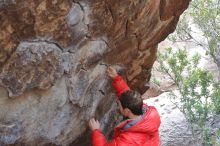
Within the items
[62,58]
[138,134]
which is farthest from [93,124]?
[62,58]

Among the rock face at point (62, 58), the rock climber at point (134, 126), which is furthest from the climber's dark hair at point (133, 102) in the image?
the rock face at point (62, 58)

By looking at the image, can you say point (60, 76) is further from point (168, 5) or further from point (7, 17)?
point (168, 5)

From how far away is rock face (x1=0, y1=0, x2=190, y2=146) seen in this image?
2.94m

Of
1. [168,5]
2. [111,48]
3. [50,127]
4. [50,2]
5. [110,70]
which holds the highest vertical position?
[50,2]

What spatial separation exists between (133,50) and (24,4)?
1.96m

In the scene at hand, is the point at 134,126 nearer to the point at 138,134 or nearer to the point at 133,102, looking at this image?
the point at 138,134

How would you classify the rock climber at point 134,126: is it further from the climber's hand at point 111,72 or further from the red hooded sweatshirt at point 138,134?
the climber's hand at point 111,72

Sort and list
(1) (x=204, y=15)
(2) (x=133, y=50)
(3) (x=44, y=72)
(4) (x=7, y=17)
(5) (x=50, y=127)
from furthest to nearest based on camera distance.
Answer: (1) (x=204, y=15)
(2) (x=133, y=50)
(5) (x=50, y=127)
(3) (x=44, y=72)
(4) (x=7, y=17)

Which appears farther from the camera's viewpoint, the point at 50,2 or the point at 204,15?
the point at 204,15

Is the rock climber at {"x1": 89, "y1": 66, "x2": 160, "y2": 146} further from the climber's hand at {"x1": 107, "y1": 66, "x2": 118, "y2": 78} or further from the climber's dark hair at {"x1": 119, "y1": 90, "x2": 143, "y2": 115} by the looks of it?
the climber's hand at {"x1": 107, "y1": 66, "x2": 118, "y2": 78}

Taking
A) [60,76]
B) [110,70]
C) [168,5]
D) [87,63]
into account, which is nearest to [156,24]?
[168,5]

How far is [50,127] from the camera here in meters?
3.65

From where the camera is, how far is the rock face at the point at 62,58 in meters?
2.94

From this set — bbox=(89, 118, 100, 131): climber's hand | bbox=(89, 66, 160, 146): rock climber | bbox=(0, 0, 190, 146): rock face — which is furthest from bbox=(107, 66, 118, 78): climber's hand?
bbox=(89, 118, 100, 131): climber's hand
